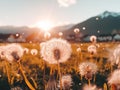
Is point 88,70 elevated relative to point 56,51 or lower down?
lower down

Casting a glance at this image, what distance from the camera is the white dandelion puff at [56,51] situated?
574 centimetres

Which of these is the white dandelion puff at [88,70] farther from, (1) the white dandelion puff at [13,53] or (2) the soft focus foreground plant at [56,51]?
(1) the white dandelion puff at [13,53]

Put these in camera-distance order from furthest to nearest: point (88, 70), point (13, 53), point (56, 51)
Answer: point (13, 53) → point (88, 70) → point (56, 51)

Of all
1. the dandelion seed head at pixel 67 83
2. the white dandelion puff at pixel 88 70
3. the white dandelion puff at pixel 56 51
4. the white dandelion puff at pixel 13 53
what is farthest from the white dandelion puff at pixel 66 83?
the white dandelion puff at pixel 13 53

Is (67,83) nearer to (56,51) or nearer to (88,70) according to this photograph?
(88,70)

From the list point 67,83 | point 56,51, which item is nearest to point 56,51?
point 56,51

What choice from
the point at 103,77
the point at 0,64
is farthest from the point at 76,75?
the point at 0,64

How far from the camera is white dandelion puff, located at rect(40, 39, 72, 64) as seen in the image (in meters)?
5.74

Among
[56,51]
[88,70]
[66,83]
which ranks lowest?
[66,83]

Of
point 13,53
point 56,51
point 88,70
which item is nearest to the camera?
point 56,51

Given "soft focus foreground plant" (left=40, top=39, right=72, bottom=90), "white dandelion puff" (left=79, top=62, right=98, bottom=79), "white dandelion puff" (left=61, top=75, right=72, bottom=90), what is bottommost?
"white dandelion puff" (left=61, top=75, right=72, bottom=90)

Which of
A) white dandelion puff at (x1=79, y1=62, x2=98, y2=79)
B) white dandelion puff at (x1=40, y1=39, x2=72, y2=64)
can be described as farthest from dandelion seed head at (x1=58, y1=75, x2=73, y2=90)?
white dandelion puff at (x1=40, y1=39, x2=72, y2=64)

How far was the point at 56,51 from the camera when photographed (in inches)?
233

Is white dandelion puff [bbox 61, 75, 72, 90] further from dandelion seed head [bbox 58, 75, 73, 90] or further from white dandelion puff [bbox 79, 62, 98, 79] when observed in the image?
white dandelion puff [bbox 79, 62, 98, 79]
